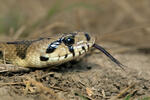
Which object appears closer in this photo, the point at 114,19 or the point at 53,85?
the point at 53,85

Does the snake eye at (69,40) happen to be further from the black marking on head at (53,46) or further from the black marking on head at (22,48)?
the black marking on head at (22,48)

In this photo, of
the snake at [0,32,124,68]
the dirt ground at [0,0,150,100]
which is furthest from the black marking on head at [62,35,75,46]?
the dirt ground at [0,0,150,100]

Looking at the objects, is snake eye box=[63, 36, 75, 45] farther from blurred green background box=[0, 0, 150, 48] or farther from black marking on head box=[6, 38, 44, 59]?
blurred green background box=[0, 0, 150, 48]

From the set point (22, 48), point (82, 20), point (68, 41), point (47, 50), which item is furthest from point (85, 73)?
point (82, 20)

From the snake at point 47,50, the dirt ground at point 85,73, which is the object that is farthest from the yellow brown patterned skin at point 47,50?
the dirt ground at point 85,73

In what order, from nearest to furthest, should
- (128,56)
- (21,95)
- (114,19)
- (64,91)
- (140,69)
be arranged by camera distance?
(21,95) < (64,91) < (140,69) < (128,56) < (114,19)

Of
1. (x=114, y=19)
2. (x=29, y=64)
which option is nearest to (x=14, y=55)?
(x=29, y=64)

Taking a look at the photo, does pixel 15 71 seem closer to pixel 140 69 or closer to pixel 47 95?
pixel 47 95
